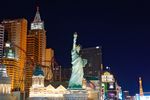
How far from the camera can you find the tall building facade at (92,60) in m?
102

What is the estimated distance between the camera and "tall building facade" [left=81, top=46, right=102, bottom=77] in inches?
4035

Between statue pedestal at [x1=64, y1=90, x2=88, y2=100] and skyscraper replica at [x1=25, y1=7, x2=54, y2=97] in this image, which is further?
skyscraper replica at [x1=25, y1=7, x2=54, y2=97]

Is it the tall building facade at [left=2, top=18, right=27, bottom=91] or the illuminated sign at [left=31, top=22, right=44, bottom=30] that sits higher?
the illuminated sign at [left=31, top=22, right=44, bottom=30]

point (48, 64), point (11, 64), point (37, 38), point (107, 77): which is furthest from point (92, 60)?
point (11, 64)

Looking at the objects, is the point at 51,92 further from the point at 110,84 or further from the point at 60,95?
the point at 110,84

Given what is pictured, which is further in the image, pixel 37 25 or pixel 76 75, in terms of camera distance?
pixel 37 25

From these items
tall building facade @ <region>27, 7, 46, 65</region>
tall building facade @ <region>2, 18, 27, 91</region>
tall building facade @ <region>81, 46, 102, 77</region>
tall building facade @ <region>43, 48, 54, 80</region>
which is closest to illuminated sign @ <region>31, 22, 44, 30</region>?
tall building facade @ <region>27, 7, 46, 65</region>

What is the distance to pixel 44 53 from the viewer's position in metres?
107

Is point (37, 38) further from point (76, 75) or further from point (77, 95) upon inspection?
point (77, 95)

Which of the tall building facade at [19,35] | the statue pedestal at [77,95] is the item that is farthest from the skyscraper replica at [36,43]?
the statue pedestal at [77,95]

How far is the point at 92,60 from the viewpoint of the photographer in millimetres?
105125

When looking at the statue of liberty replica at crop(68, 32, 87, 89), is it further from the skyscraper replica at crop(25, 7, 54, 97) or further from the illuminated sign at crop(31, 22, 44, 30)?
the illuminated sign at crop(31, 22, 44, 30)

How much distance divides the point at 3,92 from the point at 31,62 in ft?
117

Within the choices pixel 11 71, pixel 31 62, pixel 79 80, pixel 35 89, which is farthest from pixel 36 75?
pixel 31 62
